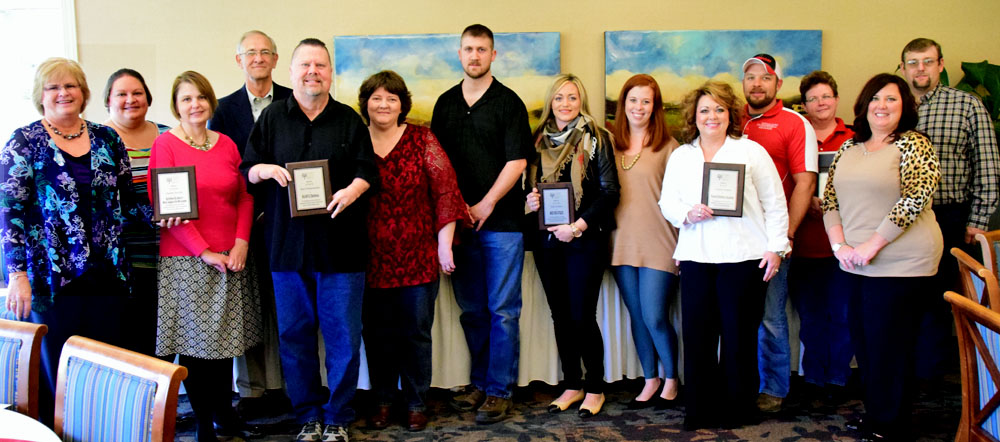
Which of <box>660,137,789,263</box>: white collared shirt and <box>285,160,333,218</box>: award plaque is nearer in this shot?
<box>285,160,333,218</box>: award plaque

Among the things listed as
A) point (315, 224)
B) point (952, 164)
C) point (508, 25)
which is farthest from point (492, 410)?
point (508, 25)

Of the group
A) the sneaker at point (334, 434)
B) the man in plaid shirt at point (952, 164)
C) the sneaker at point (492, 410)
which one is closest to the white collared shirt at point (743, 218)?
the sneaker at point (492, 410)

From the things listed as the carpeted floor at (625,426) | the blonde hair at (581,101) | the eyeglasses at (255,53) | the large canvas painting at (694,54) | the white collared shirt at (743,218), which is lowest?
the carpeted floor at (625,426)

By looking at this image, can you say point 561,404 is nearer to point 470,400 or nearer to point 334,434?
point 470,400

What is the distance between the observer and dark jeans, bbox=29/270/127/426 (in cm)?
238

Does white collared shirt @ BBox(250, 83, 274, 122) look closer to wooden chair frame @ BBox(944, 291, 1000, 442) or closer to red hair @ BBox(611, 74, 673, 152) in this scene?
red hair @ BBox(611, 74, 673, 152)

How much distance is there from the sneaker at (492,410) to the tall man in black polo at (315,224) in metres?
0.63

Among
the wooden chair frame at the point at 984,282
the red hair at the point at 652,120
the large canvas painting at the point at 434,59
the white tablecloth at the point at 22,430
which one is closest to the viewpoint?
the white tablecloth at the point at 22,430

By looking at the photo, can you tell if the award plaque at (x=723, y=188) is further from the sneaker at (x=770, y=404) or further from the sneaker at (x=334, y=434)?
the sneaker at (x=334, y=434)

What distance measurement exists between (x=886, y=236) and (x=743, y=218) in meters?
0.50

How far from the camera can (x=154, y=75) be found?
16.0 feet

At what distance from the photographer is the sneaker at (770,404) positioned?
3.16 meters

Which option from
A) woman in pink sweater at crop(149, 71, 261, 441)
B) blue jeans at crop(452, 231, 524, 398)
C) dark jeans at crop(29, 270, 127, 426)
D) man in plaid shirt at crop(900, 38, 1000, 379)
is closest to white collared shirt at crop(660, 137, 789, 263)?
blue jeans at crop(452, 231, 524, 398)

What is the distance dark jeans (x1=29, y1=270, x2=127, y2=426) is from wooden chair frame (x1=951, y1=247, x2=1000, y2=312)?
272cm
